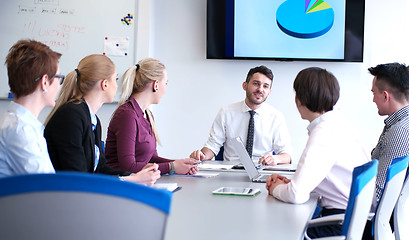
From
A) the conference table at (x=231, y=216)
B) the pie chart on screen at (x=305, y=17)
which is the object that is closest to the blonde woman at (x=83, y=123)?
the conference table at (x=231, y=216)

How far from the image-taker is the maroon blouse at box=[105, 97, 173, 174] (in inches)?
113

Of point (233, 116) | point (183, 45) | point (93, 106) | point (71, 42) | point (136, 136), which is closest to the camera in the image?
point (93, 106)

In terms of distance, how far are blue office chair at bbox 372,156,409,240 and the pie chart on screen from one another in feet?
9.60

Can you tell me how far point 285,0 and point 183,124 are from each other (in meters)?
1.69

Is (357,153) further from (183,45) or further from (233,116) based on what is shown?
(183,45)

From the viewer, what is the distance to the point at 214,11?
5.13 meters

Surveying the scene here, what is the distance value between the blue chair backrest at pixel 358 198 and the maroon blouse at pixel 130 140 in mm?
1393

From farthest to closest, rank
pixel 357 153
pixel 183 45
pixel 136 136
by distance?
pixel 183 45 → pixel 136 136 → pixel 357 153

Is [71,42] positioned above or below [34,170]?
above

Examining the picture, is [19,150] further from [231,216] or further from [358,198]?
[358,198]

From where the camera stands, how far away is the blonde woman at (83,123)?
7.22 feet

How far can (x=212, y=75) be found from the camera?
5242 millimetres

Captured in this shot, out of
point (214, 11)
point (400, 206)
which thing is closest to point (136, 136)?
point (400, 206)

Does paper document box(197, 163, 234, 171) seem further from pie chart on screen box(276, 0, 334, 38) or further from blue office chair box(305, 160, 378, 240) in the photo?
pie chart on screen box(276, 0, 334, 38)
